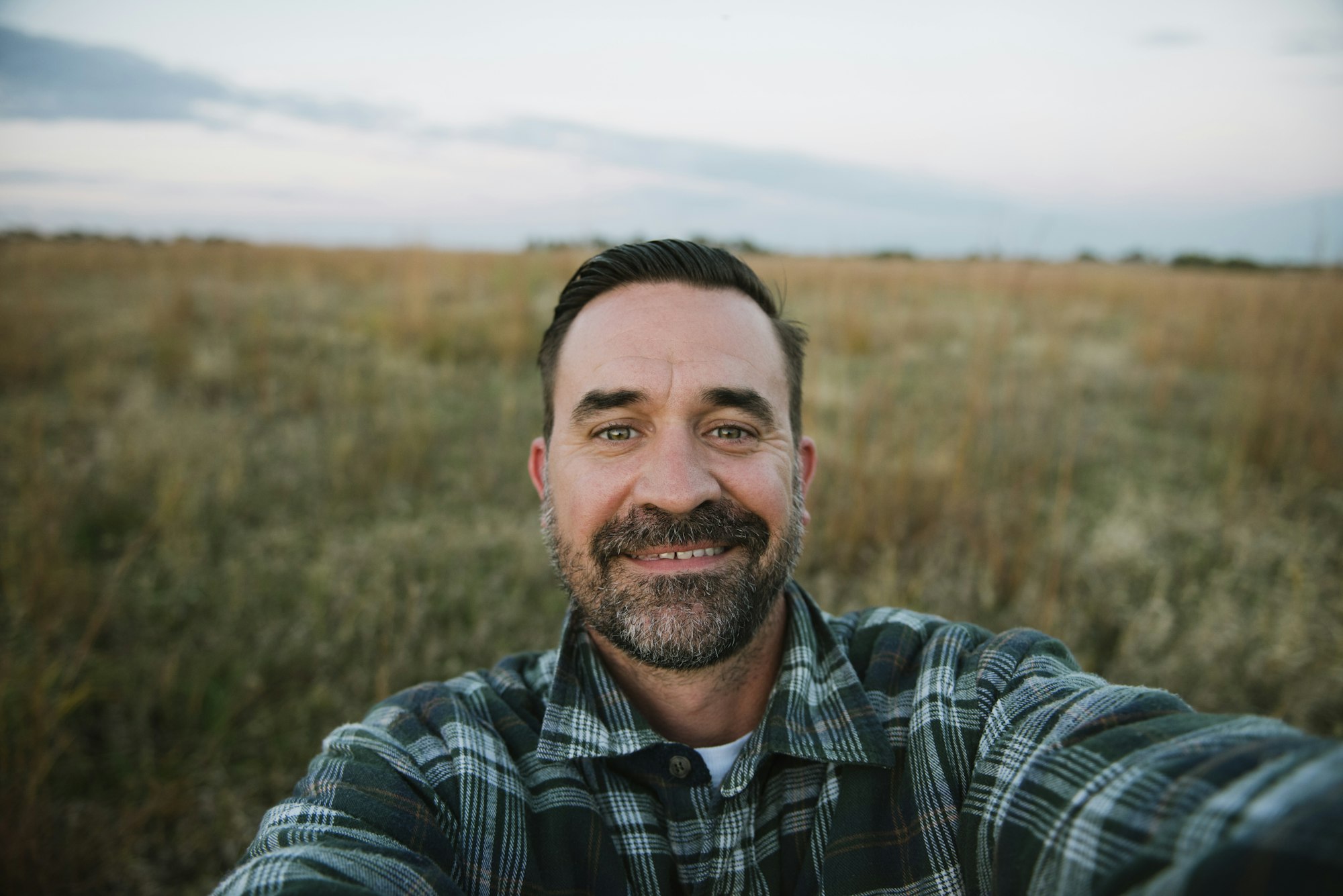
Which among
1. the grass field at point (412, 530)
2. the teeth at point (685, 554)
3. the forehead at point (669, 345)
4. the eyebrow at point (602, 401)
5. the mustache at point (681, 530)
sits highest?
the forehead at point (669, 345)

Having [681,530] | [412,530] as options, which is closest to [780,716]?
[681,530]

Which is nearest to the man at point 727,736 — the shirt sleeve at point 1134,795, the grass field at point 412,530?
the shirt sleeve at point 1134,795

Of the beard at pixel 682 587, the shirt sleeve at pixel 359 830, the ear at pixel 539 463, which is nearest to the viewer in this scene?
the shirt sleeve at pixel 359 830

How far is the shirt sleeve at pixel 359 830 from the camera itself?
3.16 feet

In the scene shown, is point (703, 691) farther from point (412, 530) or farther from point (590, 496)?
point (412, 530)

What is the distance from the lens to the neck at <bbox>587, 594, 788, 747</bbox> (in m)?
1.54

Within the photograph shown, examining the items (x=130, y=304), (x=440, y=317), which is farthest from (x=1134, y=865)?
(x=130, y=304)

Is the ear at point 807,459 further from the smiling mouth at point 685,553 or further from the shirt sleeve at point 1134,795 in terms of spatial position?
the shirt sleeve at point 1134,795

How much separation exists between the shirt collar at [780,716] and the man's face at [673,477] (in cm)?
12

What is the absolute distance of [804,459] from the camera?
205cm

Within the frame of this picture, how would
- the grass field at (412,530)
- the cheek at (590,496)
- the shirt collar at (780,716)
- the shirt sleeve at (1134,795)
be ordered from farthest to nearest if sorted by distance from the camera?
the grass field at (412,530) < the cheek at (590,496) < the shirt collar at (780,716) < the shirt sleeve at (1134,795)

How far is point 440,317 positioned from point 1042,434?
6.81 metres

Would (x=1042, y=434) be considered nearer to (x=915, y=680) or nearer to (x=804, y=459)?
(x=804, y=459)

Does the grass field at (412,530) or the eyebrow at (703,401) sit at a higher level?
the eyebrow at (703,401)
